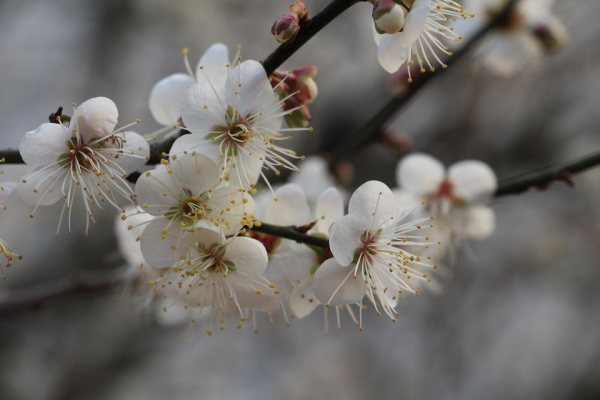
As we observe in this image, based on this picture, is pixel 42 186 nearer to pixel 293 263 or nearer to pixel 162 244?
pixel 162 244

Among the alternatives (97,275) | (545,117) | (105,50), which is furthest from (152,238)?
(105,50)

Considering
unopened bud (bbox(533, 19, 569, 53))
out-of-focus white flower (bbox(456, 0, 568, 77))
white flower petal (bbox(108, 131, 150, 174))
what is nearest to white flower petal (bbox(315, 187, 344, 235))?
white flower petal (bbox(108, 131, 150, 174))

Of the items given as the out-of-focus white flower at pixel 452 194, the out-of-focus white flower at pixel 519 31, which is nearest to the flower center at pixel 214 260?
the out-of-focus white flower at pixel 452 194

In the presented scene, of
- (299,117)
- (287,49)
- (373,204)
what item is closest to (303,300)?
(373,204)

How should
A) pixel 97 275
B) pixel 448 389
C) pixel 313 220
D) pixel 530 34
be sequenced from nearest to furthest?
pixel 313 220, pixel 530 34, pixel 97 275, pixel 448 389

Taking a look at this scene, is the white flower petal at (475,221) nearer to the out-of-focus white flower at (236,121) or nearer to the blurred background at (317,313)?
the out-of-focus white flower at (236,121)

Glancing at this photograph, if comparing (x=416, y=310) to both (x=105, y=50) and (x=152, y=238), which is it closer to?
(x=105, y=50)

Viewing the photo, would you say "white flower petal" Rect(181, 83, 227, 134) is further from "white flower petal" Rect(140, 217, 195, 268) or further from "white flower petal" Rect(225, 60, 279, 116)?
"white flower petal" Rect(140, 217, 195, 268)

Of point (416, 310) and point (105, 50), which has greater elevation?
point (105, 50)
